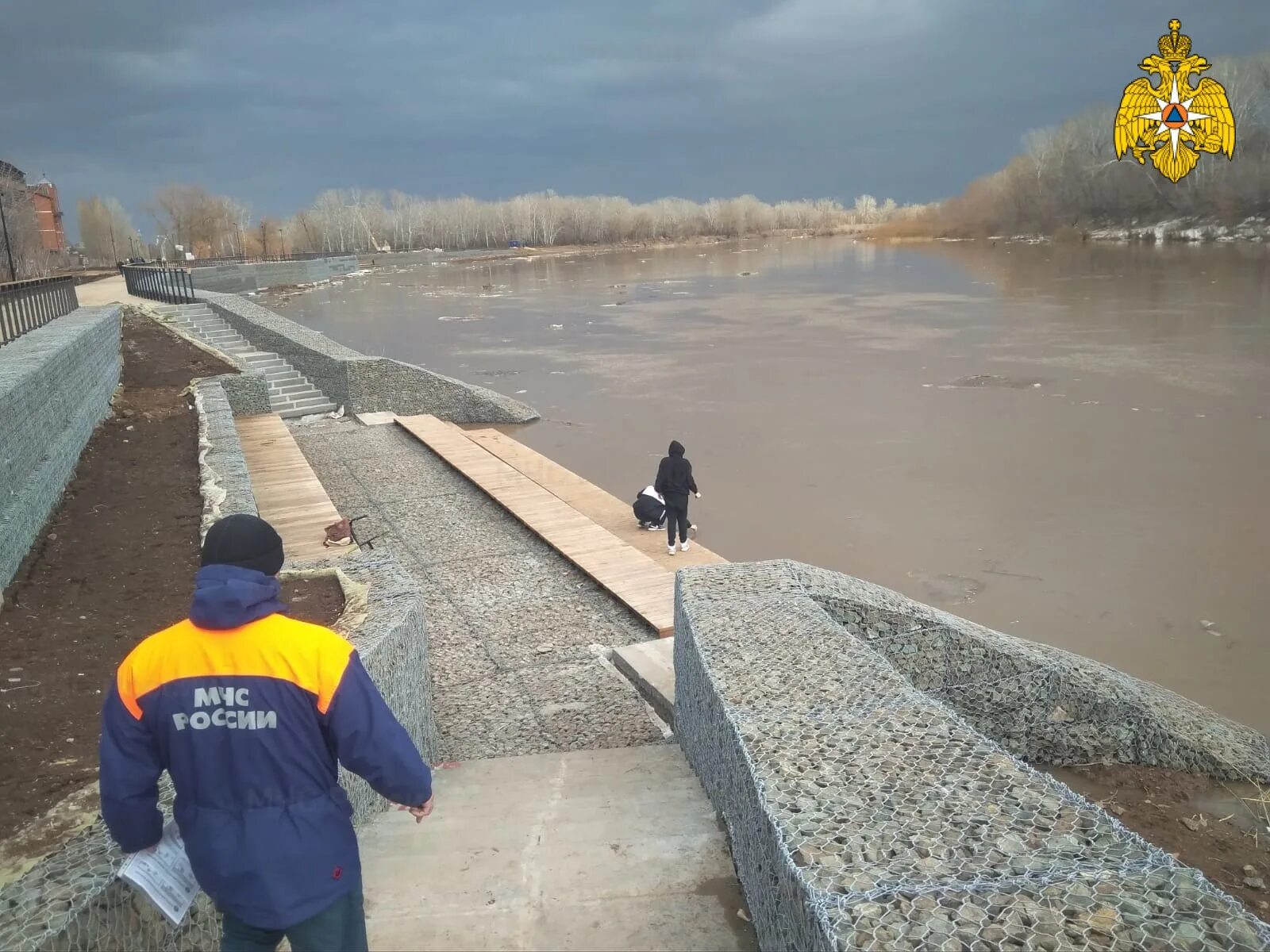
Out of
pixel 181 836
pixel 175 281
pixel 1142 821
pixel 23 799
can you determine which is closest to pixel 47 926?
pixel 181 836

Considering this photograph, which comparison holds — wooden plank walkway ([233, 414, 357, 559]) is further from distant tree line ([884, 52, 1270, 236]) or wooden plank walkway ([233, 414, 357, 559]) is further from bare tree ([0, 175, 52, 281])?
distant tree line ([884, 52, 1270, 236])

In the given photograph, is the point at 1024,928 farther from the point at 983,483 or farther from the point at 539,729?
the point at 983,483

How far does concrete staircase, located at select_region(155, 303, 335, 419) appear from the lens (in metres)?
19.3

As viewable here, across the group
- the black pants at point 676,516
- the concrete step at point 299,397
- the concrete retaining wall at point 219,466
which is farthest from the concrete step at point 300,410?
the black pants at point 676,516

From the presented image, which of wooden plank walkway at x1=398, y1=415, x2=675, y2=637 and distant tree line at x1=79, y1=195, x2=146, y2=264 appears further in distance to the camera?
distant tree line at x1=79, y1=195, x2=146, y2=264

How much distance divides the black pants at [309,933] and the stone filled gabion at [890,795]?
3.75ft

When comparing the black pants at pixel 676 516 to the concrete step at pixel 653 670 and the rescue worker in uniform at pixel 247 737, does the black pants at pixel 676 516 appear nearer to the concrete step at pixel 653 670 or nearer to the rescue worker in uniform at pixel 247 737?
the concrete step at pixel 653 670

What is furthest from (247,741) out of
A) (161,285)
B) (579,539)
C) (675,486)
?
(161,285)

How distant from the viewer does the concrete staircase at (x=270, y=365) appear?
1934cm

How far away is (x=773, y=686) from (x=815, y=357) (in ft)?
82.9

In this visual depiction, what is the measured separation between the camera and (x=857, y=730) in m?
3.15

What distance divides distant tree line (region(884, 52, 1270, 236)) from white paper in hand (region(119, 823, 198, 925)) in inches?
3547

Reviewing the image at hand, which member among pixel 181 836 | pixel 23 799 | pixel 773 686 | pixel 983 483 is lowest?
pixel 983 483

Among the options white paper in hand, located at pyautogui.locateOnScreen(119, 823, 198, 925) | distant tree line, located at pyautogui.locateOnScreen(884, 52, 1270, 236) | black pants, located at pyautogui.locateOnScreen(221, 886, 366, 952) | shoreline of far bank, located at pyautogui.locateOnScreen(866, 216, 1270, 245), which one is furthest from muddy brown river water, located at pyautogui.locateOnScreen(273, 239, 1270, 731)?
distant tree line, located at pyautogui.locateOnScreen(884, 52, 1270, 236)
